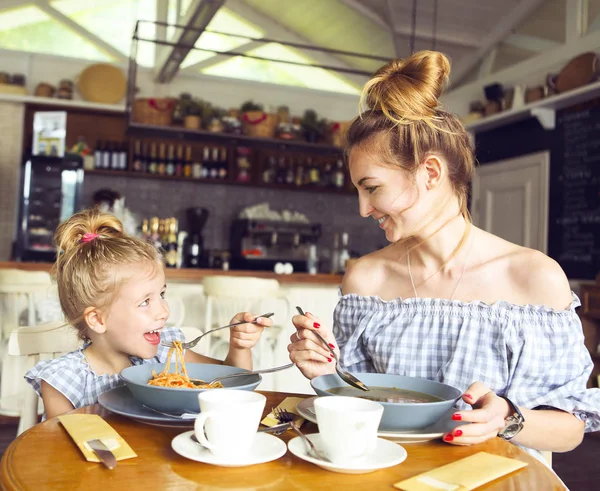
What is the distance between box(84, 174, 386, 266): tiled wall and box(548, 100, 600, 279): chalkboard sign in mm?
2514

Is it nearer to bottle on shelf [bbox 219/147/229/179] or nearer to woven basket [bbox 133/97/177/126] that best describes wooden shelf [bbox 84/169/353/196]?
bottle on shelf [bbox 219/147/229/179]

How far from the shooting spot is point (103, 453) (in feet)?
2.79

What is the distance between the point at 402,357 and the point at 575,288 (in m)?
4.29

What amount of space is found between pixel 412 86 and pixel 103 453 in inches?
38.3

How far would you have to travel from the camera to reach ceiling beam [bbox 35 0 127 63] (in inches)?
275

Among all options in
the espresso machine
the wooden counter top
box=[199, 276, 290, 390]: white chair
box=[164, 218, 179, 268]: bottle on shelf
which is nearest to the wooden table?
box=[199, 276, 290, 390]: white chair

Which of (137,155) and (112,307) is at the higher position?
(137,155)

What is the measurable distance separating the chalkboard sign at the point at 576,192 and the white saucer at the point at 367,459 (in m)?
4.98

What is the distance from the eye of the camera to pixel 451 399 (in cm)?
99

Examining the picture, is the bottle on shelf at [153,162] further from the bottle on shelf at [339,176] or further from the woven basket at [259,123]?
the bottle on shelf at [339,176]

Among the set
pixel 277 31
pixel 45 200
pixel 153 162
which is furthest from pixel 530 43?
pixel 45 200

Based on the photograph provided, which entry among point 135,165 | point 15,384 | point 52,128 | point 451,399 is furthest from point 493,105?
point 451,399

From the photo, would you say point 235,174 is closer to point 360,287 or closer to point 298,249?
point 298,249

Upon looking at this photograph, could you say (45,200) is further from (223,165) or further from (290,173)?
(290,173)
